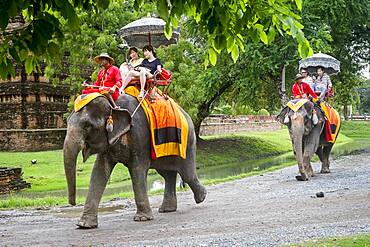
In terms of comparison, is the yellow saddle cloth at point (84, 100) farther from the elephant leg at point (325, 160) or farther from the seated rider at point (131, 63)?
the elephant leg at point (325, 160)

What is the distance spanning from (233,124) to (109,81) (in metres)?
33.0

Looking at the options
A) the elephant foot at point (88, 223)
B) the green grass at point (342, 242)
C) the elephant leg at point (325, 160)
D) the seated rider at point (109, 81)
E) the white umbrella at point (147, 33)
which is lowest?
the elephant leg at point (325, 160)

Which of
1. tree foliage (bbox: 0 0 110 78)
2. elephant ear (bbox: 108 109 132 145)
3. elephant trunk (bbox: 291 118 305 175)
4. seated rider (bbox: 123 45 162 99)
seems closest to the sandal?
seated rider (bbox: 123 45 162 99)

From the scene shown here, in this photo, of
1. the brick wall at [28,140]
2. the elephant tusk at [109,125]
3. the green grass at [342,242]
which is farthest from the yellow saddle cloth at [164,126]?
the brick wall at [28,140]

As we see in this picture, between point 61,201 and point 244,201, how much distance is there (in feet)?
15.0

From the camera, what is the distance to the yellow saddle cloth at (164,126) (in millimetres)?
8455

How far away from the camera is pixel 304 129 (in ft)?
43.9

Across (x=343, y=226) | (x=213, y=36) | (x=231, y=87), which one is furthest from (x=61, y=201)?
(x=231, y=87)

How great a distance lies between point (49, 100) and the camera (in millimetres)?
26656

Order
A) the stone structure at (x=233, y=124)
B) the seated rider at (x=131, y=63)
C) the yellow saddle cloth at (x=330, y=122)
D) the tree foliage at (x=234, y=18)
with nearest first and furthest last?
the tree foliage at (x=234, y=18)
the seated rider at (x=131, y=63)
the yellow saddle cloth at (x=330, y=122)
the stone structure at (x=233, y=124)

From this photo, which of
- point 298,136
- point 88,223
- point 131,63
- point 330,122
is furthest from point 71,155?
point 330,122

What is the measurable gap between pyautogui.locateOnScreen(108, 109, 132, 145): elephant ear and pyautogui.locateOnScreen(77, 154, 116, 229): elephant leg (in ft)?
1.74

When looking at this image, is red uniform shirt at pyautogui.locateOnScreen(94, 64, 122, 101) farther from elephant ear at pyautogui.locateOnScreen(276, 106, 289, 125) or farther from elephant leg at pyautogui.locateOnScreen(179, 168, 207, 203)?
elephant ear at pyautogui.locateOnScreen(276, 106, 289, 125)

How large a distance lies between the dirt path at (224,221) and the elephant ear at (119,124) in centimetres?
122
